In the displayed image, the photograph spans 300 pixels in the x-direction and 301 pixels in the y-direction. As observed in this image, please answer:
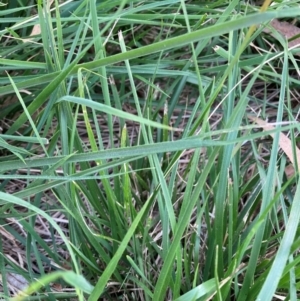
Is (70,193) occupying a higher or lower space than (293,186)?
higher

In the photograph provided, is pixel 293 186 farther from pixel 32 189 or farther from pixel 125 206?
pixel 32 189

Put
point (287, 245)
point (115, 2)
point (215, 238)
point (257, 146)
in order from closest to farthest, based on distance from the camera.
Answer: point (287, 245) < point (215, 238) < point (115, 2) < point (257, 146)

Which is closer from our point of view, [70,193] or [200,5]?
[70,193]

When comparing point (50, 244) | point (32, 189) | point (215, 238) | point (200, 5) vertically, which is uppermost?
point (200, 5)

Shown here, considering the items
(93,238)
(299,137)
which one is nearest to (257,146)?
(299,137)

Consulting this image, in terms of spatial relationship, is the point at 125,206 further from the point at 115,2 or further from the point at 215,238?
the point at 115,2

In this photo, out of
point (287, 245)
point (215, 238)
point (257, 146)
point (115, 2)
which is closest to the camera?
point (287, 245)

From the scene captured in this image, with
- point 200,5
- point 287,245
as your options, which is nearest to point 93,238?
point 287,245
